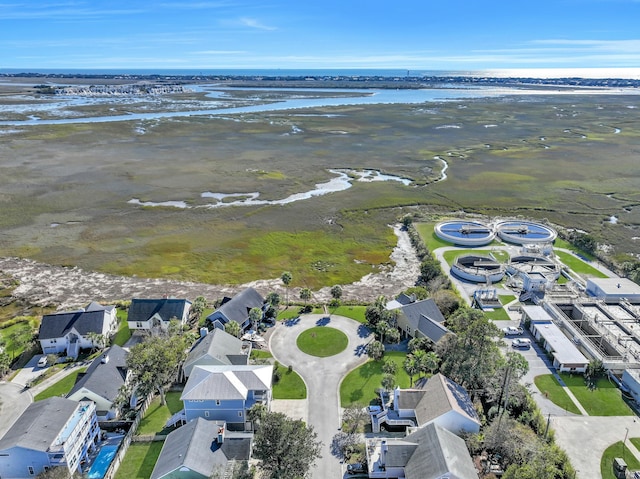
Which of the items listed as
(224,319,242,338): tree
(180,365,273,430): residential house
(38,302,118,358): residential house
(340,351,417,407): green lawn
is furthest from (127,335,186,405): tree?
(340,351,417,407): green lawn

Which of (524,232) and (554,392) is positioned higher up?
(524,232)

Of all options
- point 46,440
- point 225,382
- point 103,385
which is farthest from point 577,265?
point 46,440

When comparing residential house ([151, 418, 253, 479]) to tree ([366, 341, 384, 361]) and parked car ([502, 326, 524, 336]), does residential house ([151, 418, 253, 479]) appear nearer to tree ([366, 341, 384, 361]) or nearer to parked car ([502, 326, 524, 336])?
tree ([366, 341, 384, 361])

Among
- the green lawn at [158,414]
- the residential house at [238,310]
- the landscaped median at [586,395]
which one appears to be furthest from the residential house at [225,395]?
the landscaped median at [586,395]

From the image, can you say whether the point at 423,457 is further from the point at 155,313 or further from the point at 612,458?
the point at 155,313

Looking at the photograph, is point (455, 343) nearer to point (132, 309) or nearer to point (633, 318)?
point (633, 318)

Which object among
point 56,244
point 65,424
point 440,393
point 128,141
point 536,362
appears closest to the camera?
point 65,424

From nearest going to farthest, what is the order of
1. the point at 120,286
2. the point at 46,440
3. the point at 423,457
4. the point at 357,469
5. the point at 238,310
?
the point at 423,457, the point at 46,440, the point at 357,469, the point at 238,310, the point at 120,286

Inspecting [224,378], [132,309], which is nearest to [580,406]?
[224,378]
